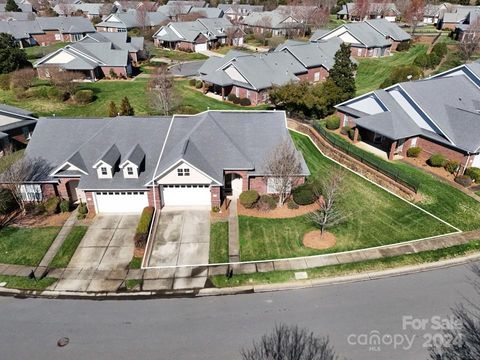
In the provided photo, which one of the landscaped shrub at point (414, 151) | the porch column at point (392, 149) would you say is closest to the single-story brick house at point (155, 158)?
the porch column at point (392, 149)

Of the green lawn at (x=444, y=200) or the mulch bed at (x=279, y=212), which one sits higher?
the green lawn at (x=444, y=200)

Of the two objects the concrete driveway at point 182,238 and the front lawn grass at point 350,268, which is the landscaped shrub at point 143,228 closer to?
the concrete driveway at point 182,238

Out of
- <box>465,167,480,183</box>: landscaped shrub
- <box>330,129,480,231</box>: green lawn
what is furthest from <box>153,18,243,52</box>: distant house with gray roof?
<box>465,167,480,183</box>: landscaped shrub

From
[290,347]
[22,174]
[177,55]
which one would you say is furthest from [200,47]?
[290,347]

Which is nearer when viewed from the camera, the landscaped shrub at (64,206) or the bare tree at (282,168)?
the bare tree at (282,168)

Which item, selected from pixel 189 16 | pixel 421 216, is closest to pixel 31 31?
pixel 189 16

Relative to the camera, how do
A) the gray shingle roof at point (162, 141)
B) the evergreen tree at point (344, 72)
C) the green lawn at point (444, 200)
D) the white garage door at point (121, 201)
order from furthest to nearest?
the evergreen tree at point (344, 72) → the white garage door at point (121, 201) → the gray shingle roof at point (162, 141) → the green lawn at point (444, 200)

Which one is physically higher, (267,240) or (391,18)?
(391,18)

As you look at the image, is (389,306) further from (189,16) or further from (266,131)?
(189,16)
